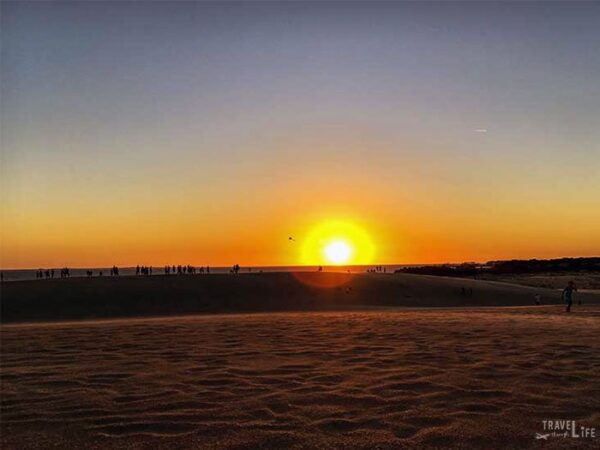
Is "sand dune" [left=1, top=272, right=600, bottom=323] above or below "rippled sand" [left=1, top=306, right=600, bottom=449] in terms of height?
below

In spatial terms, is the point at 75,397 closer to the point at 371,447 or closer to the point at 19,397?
the point at 19,397

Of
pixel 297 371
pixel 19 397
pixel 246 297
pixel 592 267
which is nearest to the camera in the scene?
pixel 19 397

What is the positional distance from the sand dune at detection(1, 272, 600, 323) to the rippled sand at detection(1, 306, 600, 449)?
24.1 meters

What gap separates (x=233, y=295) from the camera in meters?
41.6

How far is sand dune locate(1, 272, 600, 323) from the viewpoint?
3575cm

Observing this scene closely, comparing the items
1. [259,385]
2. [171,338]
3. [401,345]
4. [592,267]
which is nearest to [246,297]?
[171,338]

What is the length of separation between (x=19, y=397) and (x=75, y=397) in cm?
81

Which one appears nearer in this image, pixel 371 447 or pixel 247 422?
pixel 371 447

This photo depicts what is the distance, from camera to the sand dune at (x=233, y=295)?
1407 inches

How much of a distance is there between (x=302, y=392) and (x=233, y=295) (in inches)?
1357

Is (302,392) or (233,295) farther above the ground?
(302,392)

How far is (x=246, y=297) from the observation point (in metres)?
41.5

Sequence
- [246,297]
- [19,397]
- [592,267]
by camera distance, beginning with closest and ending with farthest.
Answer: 1. [19,397]
2. [246,297]
3. [592,267]

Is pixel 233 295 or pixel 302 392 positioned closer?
pixel 302 392
